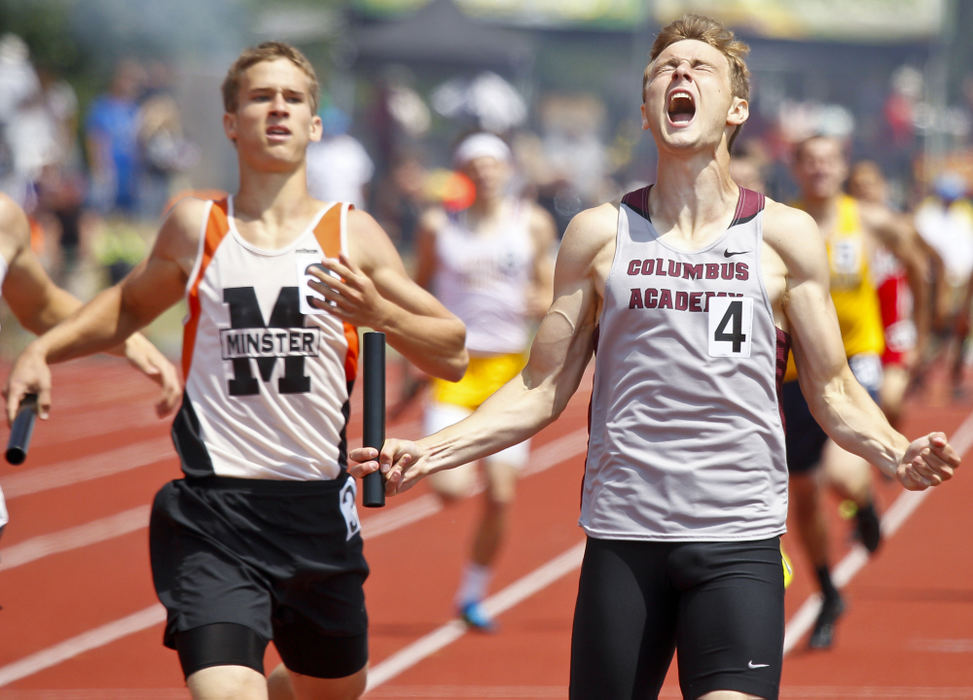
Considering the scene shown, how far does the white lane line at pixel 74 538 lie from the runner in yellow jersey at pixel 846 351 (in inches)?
188

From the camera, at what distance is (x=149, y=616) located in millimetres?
8023

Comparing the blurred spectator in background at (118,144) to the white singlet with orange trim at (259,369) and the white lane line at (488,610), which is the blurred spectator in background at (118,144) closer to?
the white lane line at (488,610)

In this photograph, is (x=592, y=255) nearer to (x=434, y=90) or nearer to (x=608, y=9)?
(x=434, y=90)

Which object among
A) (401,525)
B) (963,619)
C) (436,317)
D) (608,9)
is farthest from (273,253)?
(608,9)

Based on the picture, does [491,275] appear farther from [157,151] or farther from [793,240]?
[157,151]

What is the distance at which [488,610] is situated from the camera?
26.7 feet

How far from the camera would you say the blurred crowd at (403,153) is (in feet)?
63.9

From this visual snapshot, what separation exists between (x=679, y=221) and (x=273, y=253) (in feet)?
4.01

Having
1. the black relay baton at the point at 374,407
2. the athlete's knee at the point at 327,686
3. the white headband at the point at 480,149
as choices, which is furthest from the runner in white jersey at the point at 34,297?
the white headband at the point at 480,149

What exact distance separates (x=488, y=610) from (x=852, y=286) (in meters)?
2.53

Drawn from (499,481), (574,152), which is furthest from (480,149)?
(574,152)

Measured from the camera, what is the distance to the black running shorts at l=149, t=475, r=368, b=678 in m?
4.16

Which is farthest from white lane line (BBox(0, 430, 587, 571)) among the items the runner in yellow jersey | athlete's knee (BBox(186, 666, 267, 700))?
athlete's knee (BBox(186, 666, 267, 700))

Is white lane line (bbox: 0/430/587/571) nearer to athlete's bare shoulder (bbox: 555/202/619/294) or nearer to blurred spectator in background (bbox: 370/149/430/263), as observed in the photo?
athlete's bare shoulder (bbox: 555/202/619/294)
